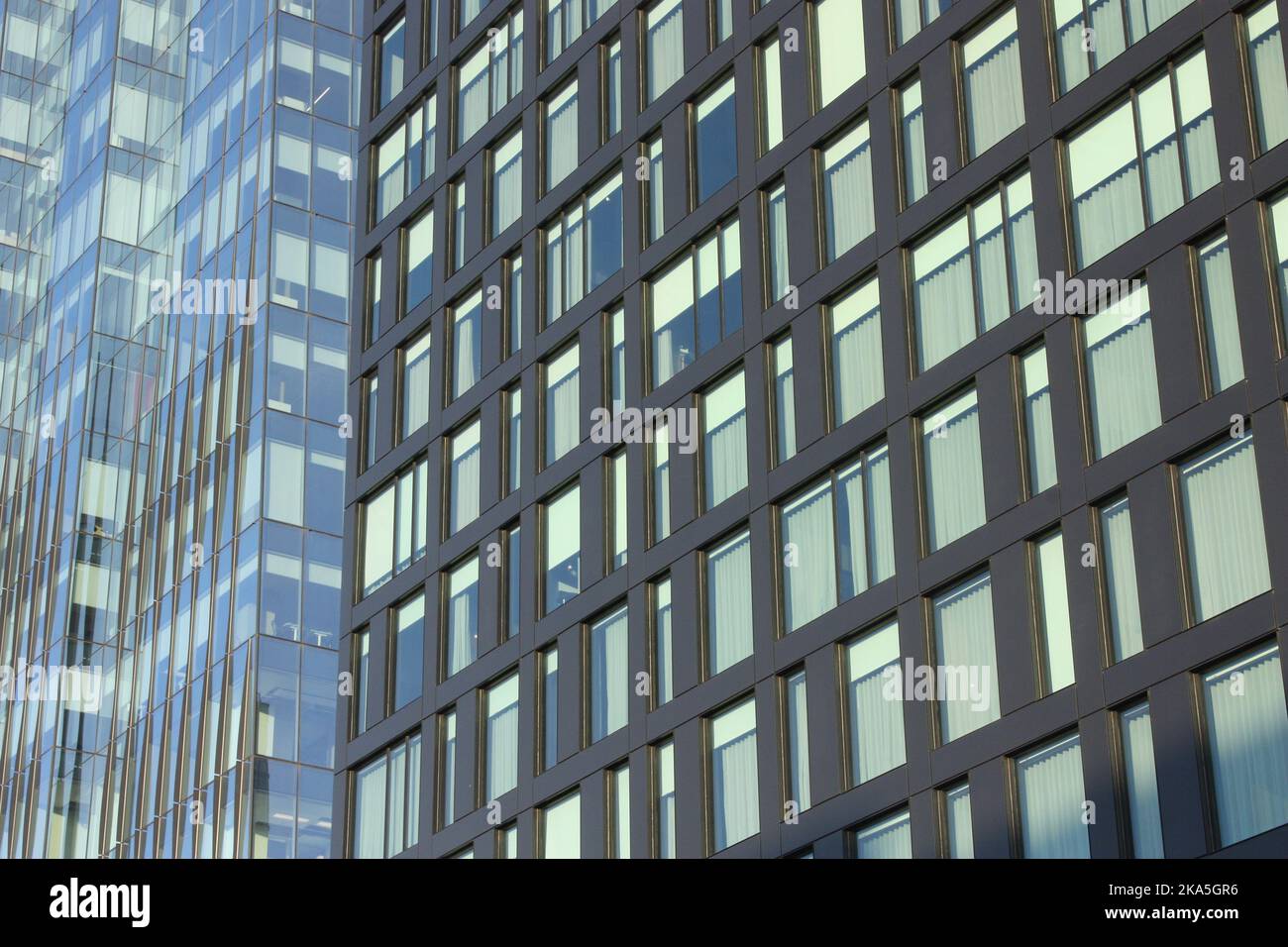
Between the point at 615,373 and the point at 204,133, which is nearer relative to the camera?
the point at 615,373

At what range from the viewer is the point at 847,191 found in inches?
1422

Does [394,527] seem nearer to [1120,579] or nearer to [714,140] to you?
[714,140]

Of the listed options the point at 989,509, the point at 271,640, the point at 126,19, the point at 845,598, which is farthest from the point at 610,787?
the point at 126,19

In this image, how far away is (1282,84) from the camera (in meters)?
29.0

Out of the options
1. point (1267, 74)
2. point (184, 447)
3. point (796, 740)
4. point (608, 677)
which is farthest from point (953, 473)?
point (184, 447)

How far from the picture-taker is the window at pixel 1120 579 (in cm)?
2855

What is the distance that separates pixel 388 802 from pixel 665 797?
911 centimetres

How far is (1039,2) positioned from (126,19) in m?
45.5

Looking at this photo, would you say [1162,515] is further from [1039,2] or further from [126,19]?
[126,19]

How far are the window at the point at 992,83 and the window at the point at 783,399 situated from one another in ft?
15.4

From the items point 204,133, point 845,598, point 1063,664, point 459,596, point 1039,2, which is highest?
point 204,133

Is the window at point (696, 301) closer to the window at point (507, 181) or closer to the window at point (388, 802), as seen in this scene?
the window at point (507, 181)

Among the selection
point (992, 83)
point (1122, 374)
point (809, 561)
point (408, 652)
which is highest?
point (992, 83)

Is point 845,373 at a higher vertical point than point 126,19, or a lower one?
lower
